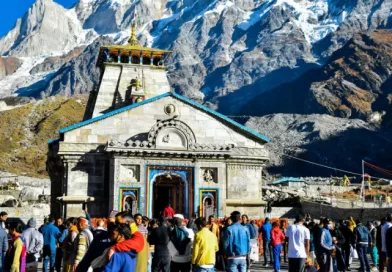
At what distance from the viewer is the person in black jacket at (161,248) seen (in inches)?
515

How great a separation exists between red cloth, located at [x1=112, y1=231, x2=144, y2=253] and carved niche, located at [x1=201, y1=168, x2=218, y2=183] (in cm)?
2340

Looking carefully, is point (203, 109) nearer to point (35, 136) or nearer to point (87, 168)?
point (87, 168)

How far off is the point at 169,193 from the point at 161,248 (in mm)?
20983

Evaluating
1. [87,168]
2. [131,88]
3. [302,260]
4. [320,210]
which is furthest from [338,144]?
[302,260]

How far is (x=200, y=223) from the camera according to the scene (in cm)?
1248

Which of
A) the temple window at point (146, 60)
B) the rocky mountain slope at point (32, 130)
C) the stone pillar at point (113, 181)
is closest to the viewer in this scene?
the stone pillar at point (113, 181)

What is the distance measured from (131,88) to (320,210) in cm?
1673

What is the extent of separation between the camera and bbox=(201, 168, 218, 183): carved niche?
31906mm

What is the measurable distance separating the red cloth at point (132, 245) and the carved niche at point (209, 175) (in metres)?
23.4

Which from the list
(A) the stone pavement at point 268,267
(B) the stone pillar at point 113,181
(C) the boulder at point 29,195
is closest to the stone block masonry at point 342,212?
(A) the stone pavement at point 268,267

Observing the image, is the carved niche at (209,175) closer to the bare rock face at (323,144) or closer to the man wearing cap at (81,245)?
the man wearing cap at (81,245)

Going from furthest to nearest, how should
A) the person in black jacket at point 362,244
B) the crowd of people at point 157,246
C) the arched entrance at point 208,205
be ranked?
the arched entrance at point 208,205 < the person in black jacket at point 362,244 < the crowd of people at point 157,246

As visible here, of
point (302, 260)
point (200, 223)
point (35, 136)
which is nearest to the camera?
point (200, 223)

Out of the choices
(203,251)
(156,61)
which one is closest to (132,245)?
(203,251)
